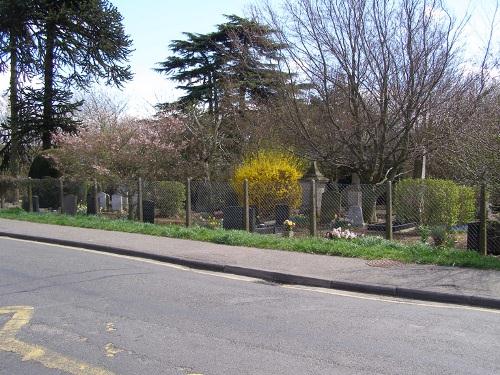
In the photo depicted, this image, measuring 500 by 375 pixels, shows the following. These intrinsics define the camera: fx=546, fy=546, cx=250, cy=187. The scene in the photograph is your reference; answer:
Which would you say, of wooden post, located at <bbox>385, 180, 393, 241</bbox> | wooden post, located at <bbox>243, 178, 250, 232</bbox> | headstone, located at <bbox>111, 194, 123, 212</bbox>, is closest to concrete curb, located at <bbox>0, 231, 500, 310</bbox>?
wooden post, located at <bbox>243, 178, 250, 232</bbox>

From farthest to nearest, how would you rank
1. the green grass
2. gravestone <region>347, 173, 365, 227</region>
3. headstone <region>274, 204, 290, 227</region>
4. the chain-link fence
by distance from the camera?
gravestone <region>347, 173, 365, 227</region>
headstone <region>274, 204, 290, 227</region>
the chain-link fence
the green grass

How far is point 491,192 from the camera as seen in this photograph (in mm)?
10859

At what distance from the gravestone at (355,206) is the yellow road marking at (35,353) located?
12569mm

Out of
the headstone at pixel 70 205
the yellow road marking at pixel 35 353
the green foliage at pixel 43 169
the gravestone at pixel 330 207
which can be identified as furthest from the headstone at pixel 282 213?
the green foliage at pixel 43 169

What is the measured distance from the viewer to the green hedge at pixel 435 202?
15.1 meters

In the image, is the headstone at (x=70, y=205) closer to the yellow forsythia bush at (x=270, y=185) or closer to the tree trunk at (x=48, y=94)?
the yellow forsythia bush at (x=270, y=185)

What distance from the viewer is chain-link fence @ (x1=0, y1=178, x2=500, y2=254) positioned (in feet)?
41.6

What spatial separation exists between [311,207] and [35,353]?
886 centimetres

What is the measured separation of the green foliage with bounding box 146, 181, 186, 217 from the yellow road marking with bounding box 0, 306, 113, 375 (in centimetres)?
1478

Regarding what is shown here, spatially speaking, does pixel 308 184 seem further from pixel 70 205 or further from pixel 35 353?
pixel 35 353

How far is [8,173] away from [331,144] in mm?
24416

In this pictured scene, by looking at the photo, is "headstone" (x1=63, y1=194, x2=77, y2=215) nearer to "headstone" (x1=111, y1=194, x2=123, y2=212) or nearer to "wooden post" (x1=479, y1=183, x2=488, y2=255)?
"headstone" (x1=111, y1=194, x2=123, y2=212)

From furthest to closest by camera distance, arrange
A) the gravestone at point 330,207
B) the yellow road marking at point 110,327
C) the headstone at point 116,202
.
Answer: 1. the headstone at point 116,202
2. the gravestone at point 330,207
3. the yellow road marking at point 110,327

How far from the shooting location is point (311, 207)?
514 inches
